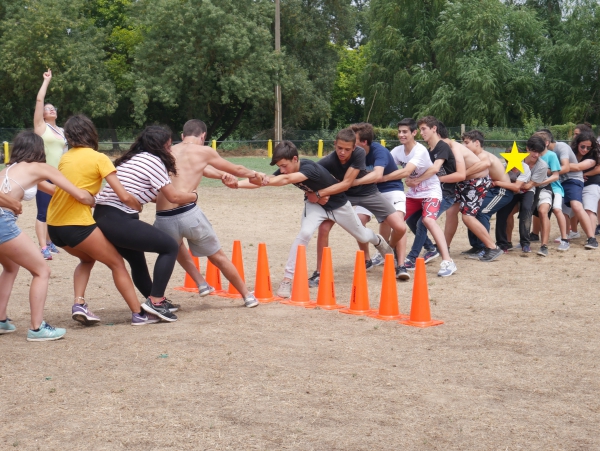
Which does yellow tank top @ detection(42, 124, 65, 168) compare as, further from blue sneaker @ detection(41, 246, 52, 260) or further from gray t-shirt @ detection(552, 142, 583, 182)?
gray t-shirt @ detection(552, 142, 583, 182)

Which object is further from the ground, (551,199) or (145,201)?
(145,201)

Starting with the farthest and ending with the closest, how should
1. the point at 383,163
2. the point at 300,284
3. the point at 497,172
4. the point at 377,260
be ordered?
the point at 497,172 → the point at 377,260 → the point at 383,163 → the point at 300,284

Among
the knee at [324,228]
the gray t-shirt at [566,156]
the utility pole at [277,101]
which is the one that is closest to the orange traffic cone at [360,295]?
the knee at [324,228]

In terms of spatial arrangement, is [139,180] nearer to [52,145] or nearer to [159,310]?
[159,310]

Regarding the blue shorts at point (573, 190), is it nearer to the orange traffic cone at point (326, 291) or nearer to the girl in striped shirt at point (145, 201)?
the orange traffic cone at point (326, 291)

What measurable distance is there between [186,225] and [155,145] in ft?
2.57

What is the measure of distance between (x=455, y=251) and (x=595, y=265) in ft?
6.72

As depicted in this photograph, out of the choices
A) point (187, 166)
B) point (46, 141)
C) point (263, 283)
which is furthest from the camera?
point (46, 141)

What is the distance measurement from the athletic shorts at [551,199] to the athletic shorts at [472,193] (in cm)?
148

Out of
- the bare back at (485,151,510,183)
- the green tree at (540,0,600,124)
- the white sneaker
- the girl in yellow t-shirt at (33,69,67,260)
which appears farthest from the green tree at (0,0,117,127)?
the white sneaker

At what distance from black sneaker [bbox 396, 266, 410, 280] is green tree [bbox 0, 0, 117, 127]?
124 ft

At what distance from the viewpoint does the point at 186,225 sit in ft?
23.7

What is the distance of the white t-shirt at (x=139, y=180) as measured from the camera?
6.80 meters

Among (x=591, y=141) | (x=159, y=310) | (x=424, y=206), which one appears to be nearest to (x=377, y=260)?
(x=424, y=206)
